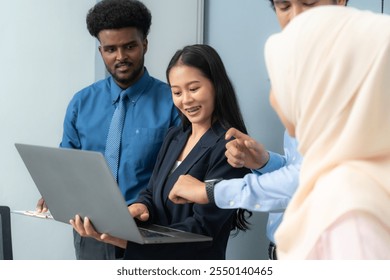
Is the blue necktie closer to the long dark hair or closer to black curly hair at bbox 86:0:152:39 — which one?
black curly hair at bbox 86:0:152:39

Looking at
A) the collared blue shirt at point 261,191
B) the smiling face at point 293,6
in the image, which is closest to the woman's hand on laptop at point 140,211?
the collared blue shirt at point 261,191

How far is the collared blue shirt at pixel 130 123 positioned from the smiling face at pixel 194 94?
290 mm

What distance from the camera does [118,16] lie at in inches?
96.3

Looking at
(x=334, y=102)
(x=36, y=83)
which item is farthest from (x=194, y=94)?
(x=36, y=83)

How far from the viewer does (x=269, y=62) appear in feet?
3.82

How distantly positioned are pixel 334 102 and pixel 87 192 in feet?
3.19

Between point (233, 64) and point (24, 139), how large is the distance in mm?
1173

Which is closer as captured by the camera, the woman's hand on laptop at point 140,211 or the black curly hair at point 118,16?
the woman's hand on laptop at point 140,211

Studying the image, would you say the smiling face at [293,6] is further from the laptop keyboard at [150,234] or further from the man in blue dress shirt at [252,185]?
the laptop keyboard at [150,234]

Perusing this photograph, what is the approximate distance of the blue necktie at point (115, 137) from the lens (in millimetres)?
2414

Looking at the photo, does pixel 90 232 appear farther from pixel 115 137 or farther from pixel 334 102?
pixel 334 102

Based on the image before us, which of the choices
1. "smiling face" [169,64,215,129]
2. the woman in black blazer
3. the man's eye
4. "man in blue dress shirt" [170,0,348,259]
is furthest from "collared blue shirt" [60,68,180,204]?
the man's eye

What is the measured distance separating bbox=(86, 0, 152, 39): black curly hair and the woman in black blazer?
35cm
